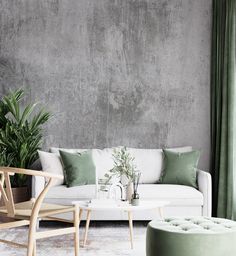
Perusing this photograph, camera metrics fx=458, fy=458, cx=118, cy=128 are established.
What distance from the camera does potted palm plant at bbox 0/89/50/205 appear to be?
5457mm

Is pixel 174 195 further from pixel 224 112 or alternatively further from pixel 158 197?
pixel 224 112

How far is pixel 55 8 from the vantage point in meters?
6.16

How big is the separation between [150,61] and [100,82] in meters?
0.74

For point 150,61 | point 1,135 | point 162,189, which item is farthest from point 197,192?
point 1,135

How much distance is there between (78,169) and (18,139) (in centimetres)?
84

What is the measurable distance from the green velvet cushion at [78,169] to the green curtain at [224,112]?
1.61m

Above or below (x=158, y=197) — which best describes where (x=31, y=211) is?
above

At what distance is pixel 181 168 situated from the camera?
18.2ft

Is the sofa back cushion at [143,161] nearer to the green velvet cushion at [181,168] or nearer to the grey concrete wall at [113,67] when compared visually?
the green velvet cushion at [181,168]

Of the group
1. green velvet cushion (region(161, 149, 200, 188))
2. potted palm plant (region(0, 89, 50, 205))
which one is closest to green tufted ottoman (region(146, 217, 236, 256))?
green velvet cushion (region(161, 149, 200, 188))

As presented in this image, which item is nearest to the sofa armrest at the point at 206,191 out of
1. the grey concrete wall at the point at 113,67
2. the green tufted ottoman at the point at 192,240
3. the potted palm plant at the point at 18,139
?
the grey concrete wall at the point at 113,67

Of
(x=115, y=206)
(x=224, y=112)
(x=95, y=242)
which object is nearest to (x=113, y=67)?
(x=224, y=112)

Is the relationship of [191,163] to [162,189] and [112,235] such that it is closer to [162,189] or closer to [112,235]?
[162,189]

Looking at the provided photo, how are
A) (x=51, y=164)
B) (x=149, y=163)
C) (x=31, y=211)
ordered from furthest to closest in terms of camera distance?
1. (x=149, y=163)
2. (x=51, y=164)
3. (x=31, y=211)
